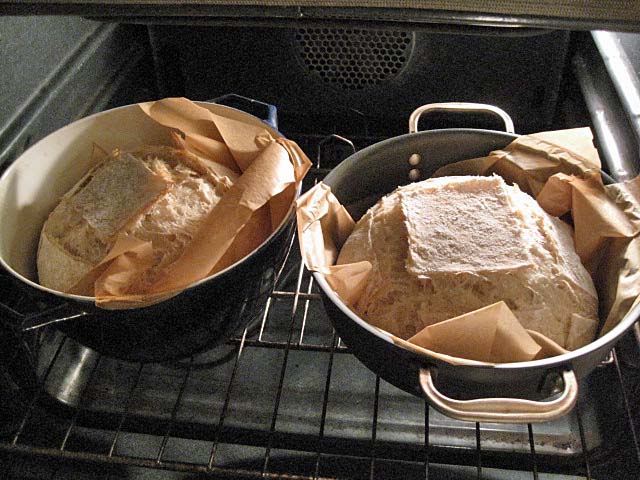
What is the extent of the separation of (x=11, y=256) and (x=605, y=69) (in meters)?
A: 0.88

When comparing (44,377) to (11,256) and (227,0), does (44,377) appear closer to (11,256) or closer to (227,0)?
(11,256)

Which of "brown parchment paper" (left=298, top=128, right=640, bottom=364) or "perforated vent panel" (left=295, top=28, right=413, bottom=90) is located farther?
"perforated vent panel" (left=295, top=28, right=413, bottom=90)

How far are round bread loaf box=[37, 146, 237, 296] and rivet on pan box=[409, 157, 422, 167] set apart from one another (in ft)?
0.86

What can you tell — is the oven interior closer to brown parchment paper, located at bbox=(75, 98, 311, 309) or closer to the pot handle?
brown parchment paper, located at bbox=(75, 98, 311, 309)

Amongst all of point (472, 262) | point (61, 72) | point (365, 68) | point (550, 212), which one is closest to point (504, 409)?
point (472, 262)

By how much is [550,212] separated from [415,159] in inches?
8.0

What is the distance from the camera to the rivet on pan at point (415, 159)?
0.90 metres

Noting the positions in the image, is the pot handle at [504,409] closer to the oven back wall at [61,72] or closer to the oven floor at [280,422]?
the oven floor at [280,422]

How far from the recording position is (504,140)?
881 mm

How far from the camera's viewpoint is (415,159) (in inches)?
35.6

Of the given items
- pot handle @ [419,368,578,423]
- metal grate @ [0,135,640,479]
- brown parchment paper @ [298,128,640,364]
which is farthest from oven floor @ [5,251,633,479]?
pot handle @ [419,368,578,423]

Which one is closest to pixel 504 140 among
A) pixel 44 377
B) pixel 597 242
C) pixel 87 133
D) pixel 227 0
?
pixel 597 242

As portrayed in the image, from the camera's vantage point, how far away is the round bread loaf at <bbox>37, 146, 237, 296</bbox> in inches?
30.0

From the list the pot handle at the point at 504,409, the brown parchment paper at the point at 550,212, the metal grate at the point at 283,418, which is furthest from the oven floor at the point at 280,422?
the pot handle at the point at 504,409
